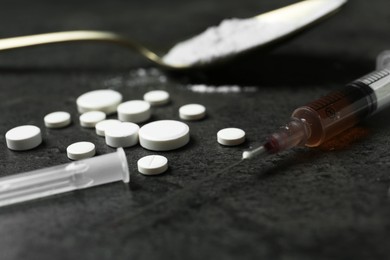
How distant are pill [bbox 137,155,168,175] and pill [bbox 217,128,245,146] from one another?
0.28 ft

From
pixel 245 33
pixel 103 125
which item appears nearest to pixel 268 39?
pixel 245 33

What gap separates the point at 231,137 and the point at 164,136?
8 cm

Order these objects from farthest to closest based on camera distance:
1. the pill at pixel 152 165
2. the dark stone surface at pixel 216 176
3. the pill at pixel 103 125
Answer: the pill at pixel 103 125, the pill at pixel 152 165, the dark stone surface at pixel 216 176

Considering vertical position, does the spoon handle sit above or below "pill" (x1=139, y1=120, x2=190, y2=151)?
above

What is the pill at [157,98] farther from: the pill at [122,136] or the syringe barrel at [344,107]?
the syringe barrel at [344,107]

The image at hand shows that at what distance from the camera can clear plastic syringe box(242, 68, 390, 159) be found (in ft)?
1.87

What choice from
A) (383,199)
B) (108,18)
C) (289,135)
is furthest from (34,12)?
(383,199)

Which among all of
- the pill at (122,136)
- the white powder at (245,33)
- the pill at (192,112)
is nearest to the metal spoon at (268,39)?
the white powder at (245,33)

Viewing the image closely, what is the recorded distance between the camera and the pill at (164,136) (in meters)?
0.62

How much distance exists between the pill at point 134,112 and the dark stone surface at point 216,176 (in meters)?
0.03

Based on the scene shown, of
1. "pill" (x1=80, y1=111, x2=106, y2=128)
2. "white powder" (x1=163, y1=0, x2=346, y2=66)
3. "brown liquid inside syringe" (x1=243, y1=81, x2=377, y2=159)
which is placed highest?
"white powder" (x1=163, y1=0, x2=346, y2=66)

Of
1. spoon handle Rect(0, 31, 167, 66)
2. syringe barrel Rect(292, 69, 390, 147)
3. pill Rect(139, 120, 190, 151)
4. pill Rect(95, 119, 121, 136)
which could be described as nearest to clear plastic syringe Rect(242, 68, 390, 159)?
syringe barrel Rect(292, 69, 390, 147)

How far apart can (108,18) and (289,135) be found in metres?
0.78

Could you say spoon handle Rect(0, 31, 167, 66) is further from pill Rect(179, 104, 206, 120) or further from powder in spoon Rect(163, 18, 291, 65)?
pill Rect(179, 104, 206, 120)
